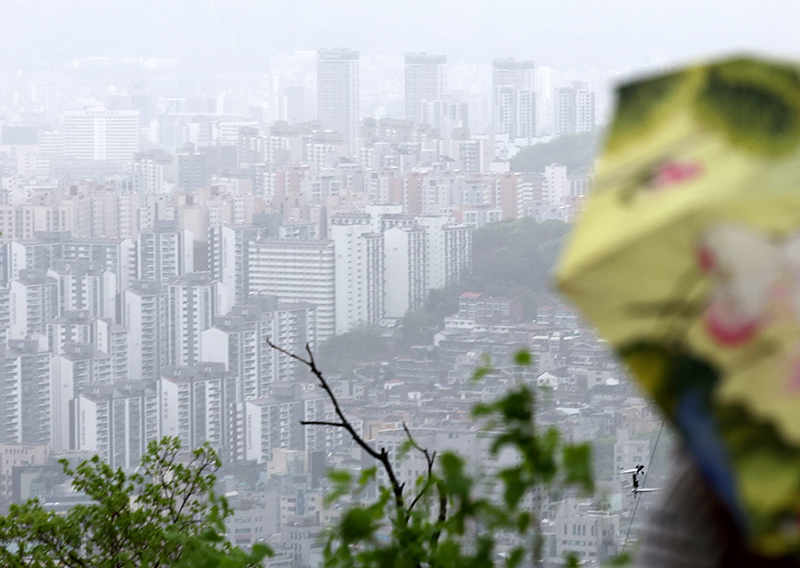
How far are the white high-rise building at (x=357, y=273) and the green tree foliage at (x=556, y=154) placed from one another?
4.20 metres

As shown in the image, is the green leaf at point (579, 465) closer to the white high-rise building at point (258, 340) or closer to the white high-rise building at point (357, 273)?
the white high-rise building at point (258, 340)

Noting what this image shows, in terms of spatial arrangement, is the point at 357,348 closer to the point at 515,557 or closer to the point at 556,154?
the point at 556,154

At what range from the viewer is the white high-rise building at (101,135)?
2834cm

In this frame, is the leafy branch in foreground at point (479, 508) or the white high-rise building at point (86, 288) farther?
the white high-rise building at point (86, 288)

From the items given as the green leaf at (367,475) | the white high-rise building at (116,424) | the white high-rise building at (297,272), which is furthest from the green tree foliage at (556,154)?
the green leaf at (367,475)

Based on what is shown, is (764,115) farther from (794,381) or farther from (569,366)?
(569,366)

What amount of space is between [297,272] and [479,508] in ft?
71.1

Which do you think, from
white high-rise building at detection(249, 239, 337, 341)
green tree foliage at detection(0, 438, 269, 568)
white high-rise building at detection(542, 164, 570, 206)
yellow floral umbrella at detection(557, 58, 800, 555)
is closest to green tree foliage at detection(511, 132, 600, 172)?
white high-rise building at detection(542, 164, 570, 206)

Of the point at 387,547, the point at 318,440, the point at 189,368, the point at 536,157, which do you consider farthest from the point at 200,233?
the point at 387,547

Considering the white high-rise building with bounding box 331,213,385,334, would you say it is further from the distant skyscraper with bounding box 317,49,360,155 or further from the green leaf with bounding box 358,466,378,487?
the green leaf with bounding box 358,466,378,487

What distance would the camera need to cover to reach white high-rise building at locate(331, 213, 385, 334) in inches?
808

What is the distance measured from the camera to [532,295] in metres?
18.6

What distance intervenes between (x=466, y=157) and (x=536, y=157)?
2422 mm

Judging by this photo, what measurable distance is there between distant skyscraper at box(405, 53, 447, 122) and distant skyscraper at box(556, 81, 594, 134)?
13.7ft
